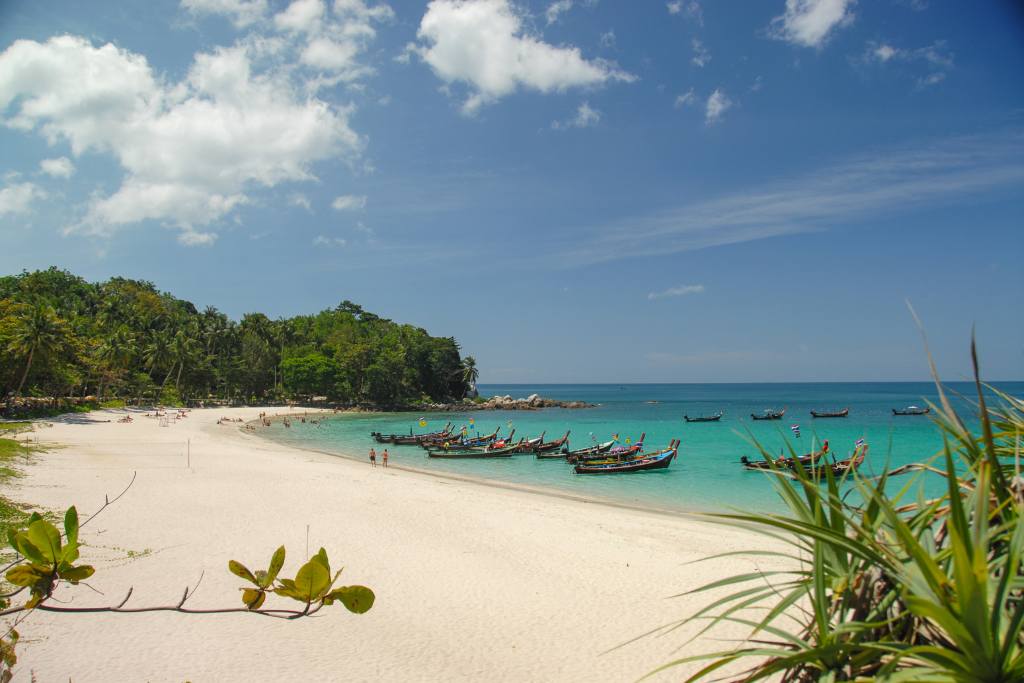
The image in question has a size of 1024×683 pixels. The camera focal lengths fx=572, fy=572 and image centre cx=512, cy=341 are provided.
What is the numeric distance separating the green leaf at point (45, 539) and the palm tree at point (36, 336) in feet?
147

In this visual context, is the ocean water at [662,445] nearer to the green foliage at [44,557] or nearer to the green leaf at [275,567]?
the green leaf at [275,567]

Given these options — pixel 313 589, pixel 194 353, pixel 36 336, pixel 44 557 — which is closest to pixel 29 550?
pixel 44 557

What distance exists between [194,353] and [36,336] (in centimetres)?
3098

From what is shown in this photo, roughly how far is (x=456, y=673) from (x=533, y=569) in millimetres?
4268

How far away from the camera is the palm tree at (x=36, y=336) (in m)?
36.1

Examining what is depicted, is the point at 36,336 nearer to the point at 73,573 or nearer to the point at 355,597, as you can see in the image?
the point at 73,573

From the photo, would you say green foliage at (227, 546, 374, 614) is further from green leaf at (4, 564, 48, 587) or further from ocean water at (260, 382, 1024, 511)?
ocean water at (260, 382, 1024, 511)

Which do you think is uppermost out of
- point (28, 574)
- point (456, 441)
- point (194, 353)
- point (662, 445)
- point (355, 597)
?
point (194, 353)

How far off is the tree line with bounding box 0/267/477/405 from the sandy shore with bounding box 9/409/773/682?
30.0m

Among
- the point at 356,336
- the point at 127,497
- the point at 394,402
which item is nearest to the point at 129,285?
the point at 356,336

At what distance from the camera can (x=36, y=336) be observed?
121 ft

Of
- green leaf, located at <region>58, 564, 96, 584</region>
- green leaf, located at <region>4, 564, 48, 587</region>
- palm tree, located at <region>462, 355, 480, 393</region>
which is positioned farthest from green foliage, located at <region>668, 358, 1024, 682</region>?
palm tree, located at <region>462, 355, 480, 393</region>

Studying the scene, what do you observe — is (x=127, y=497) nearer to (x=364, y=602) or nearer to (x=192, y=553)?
(x=192, y=553)

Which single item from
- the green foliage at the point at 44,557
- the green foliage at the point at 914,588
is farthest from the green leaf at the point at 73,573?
the green foliage at the point at 914,588
